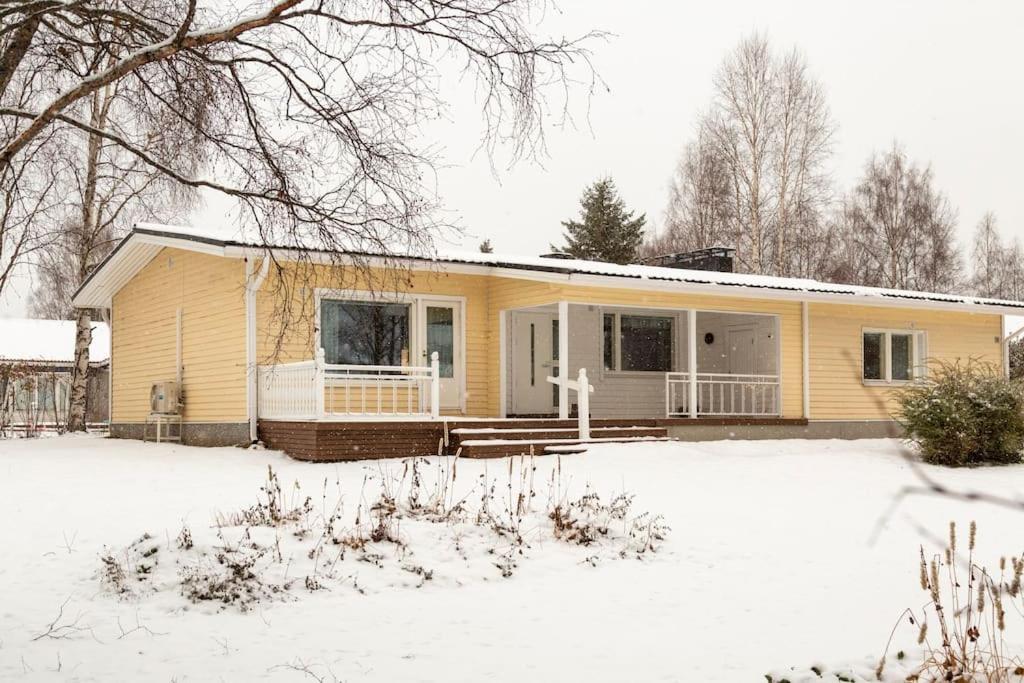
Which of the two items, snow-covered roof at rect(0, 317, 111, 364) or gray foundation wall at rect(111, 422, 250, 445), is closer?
gray foundation wall at rect(111, 422, 250, 445)

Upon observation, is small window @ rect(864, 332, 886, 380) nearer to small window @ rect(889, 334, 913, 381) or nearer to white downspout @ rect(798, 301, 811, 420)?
small window @ rect(889, 334, 913, 381)

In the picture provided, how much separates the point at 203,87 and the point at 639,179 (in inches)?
2782

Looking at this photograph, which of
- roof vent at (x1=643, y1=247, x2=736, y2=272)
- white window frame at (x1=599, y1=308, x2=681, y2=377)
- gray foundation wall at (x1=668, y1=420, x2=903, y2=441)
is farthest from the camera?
roof vent at (x1=643, y1=247, x2=736, y2=272)

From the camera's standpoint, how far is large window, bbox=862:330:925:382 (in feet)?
67.9

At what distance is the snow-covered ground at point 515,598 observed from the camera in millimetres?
5527

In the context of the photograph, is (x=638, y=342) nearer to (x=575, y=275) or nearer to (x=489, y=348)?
(x=489, y=348)

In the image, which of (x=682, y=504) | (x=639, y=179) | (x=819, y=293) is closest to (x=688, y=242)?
(x=819, y=293)

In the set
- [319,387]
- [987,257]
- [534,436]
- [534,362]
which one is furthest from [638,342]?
[987,257]

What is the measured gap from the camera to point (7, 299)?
21641mm

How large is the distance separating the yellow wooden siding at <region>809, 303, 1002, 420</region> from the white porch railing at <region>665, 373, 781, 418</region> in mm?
855

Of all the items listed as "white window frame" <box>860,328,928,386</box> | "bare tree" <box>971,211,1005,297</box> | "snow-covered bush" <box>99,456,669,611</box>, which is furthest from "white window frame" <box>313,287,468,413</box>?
"bare tree" <box>971,211,1005,297</box>

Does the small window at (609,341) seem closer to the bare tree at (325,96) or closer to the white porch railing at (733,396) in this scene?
the white porch railing at (733,396)

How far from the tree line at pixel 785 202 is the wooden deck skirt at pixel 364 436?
16.6 m

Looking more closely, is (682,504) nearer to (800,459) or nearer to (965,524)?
(965,524)
